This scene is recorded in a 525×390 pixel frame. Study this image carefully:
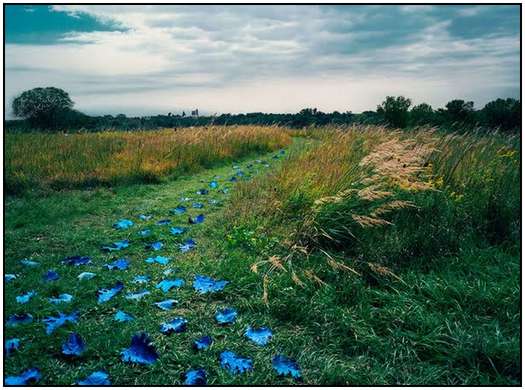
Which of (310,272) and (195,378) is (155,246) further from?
(195,378)

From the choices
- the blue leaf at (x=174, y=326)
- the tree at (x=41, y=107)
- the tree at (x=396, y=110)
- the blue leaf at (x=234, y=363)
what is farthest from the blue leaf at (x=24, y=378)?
the tree at (x=396, y=110)

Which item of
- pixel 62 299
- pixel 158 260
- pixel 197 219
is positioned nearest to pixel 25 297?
pixel 62 299

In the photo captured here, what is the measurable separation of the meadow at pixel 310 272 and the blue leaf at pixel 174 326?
0.09 feet

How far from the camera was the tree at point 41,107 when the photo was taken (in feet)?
80.1

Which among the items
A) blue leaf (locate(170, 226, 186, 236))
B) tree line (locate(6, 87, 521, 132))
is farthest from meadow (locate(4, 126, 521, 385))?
tree line (locate(6, 87, 521, 132))

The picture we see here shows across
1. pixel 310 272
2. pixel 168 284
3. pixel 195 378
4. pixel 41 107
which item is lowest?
pixel 195 378

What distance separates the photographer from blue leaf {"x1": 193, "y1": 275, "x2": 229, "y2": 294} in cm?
280

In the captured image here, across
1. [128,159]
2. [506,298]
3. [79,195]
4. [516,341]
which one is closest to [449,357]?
[516,341]

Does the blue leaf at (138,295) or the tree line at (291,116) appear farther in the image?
the tree line at (291,116)

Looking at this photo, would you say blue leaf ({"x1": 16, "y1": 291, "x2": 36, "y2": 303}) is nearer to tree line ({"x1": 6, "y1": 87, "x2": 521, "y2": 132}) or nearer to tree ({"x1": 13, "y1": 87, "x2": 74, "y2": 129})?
tree line ({"x1": 6, "y1": 87, "x2": 521, "y2": 132})

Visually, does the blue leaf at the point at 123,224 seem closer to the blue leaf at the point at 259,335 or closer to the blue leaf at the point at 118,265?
the blue leaf at the point at 118,265

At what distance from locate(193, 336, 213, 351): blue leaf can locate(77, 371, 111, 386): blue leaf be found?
0.47 meters

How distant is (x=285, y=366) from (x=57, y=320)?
1.38 metres

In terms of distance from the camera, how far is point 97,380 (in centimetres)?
190
